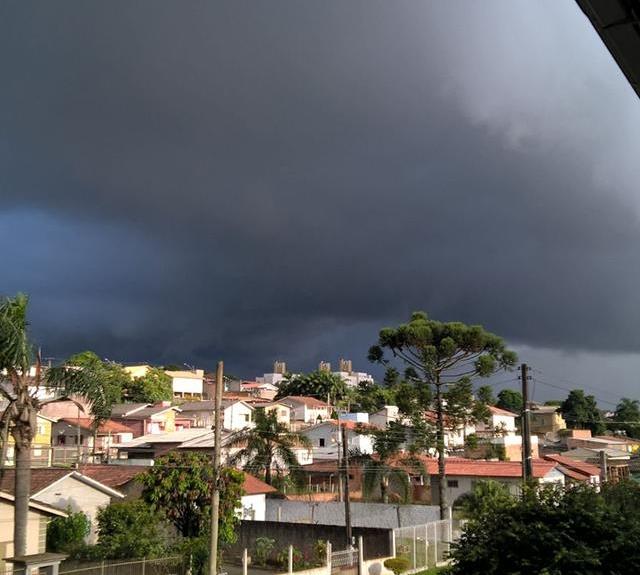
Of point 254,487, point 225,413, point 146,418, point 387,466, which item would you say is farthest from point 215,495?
point 225,413

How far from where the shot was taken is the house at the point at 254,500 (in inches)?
1692

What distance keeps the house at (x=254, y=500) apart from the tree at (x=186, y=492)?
11.6m

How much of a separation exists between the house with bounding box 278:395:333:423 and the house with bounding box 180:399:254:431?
13229 millimetres

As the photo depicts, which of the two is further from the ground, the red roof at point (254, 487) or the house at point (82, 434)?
the house at point (82, 434)

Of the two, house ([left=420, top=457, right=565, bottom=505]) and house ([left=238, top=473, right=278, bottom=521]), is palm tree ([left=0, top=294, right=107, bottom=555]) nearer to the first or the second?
house ([left=238, top=473, right=278, bottom=521])

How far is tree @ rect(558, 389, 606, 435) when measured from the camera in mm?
129875

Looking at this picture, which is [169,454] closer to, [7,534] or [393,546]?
[7,534]

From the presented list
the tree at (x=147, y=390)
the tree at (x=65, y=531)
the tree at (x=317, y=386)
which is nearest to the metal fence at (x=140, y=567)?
the tree at (x=65, y=531)

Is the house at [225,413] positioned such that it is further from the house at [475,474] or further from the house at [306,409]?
the house at [475,474]

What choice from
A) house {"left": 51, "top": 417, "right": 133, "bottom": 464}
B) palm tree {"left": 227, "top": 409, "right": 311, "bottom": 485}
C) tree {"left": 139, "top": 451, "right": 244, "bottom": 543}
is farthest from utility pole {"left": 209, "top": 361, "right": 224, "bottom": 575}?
house {"left": 51, "top": 417, "right": 133, "bottom": 464}

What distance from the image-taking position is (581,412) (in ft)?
435

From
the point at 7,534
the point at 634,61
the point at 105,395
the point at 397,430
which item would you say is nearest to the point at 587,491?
the point at 634,61

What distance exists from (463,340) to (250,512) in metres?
17.4

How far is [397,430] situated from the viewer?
48.9m
